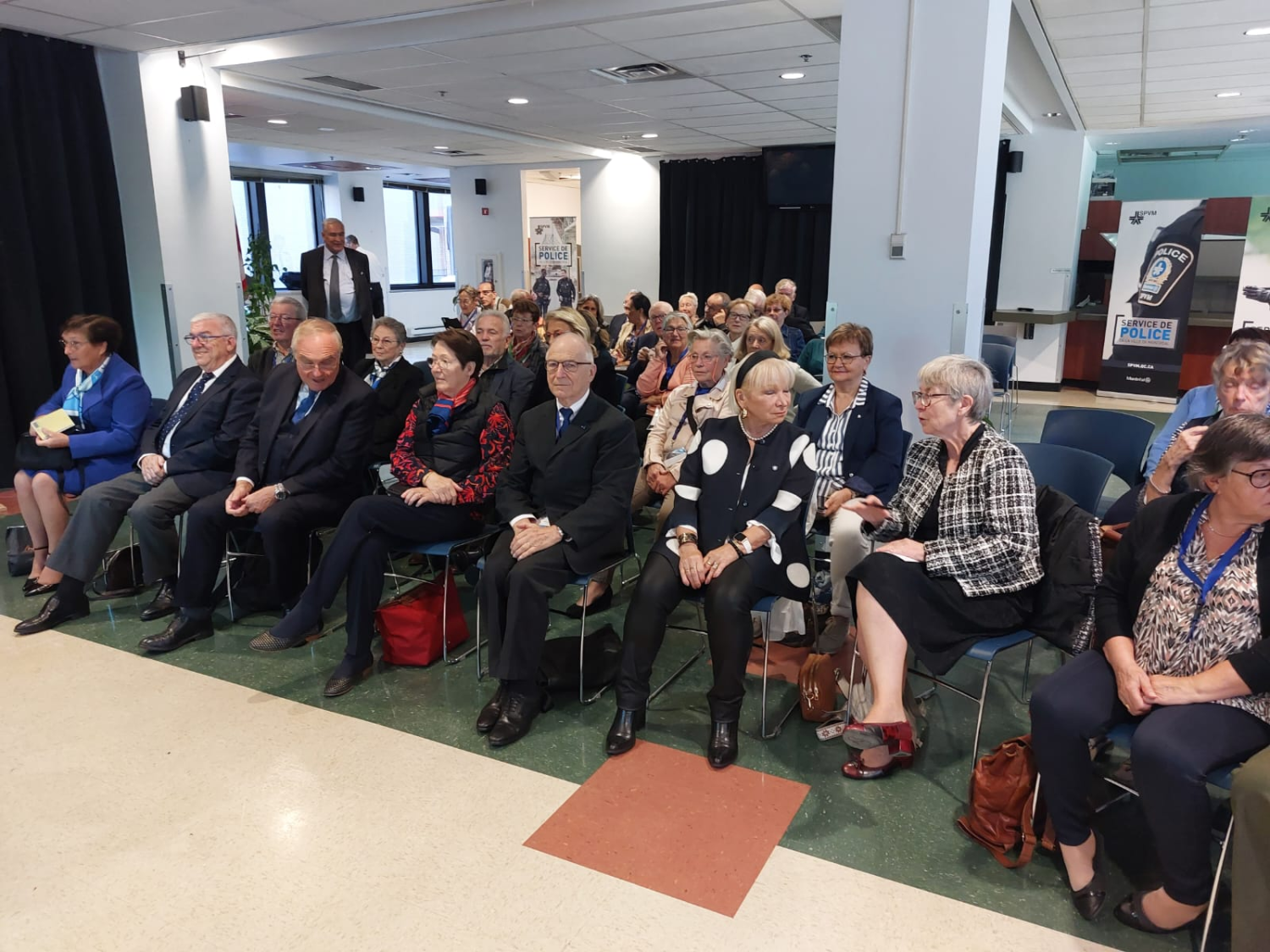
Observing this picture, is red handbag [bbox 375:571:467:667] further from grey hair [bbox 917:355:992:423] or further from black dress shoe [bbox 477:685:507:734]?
grey hair [bbox 917:355:992:423]

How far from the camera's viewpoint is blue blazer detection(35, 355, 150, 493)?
382 cm

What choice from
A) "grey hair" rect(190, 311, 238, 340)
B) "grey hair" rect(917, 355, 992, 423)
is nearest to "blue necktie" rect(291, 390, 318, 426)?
"grey hair" rect(190, 311, 238, 340)

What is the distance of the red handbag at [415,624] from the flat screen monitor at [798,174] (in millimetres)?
8373

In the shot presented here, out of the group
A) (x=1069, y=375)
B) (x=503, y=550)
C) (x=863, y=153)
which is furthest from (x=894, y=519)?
(x=1069, y=375)

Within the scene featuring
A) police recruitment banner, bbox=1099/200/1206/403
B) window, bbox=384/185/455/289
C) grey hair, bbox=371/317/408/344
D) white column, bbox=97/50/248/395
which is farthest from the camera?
window, bbox=384/185/455/289

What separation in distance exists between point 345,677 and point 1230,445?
280cm

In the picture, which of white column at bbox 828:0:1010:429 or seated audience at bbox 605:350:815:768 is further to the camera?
white column at bbox 828:0:1010:429

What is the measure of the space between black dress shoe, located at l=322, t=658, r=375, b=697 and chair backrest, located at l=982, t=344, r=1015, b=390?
5242 mm

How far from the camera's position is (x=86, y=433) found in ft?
12.7

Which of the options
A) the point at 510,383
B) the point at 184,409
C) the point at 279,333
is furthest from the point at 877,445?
the point at 279,333

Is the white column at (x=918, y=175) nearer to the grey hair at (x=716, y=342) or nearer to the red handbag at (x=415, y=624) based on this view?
the grey hair at (x=716, y=342)

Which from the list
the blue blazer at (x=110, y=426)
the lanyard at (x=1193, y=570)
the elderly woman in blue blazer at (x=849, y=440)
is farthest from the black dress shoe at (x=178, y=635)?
the lanyard at (x=1193, y=570)

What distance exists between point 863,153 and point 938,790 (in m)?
2.78

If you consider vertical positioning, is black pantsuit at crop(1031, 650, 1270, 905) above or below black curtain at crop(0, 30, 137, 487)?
below
